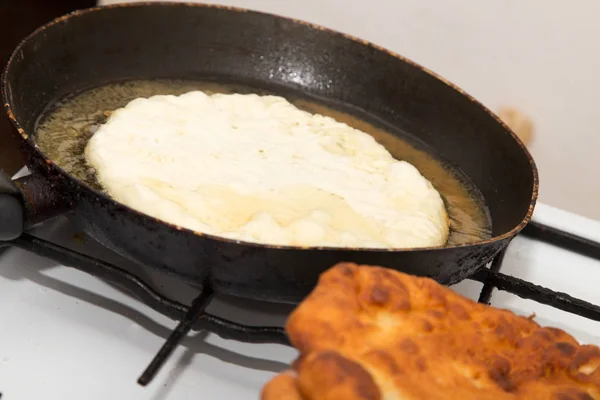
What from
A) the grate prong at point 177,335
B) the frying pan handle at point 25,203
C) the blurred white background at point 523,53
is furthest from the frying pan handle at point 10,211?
the blurred white background at point 523,53

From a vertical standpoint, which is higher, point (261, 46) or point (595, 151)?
point (261, 46)

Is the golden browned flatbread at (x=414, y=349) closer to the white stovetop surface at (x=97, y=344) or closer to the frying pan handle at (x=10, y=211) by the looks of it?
the white stovetop surface at (x=97, y=344)

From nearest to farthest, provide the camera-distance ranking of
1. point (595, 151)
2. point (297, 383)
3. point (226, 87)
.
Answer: point (297, 383) < point (226, 87) < point (595, 151)

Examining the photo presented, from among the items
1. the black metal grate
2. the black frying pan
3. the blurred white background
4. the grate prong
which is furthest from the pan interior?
the blurred white background

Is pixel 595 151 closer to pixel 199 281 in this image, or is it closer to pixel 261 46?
pixel 261 46

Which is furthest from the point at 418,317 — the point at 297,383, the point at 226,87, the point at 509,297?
the point at 226,87

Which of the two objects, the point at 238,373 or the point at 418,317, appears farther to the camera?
the point at 238,373
